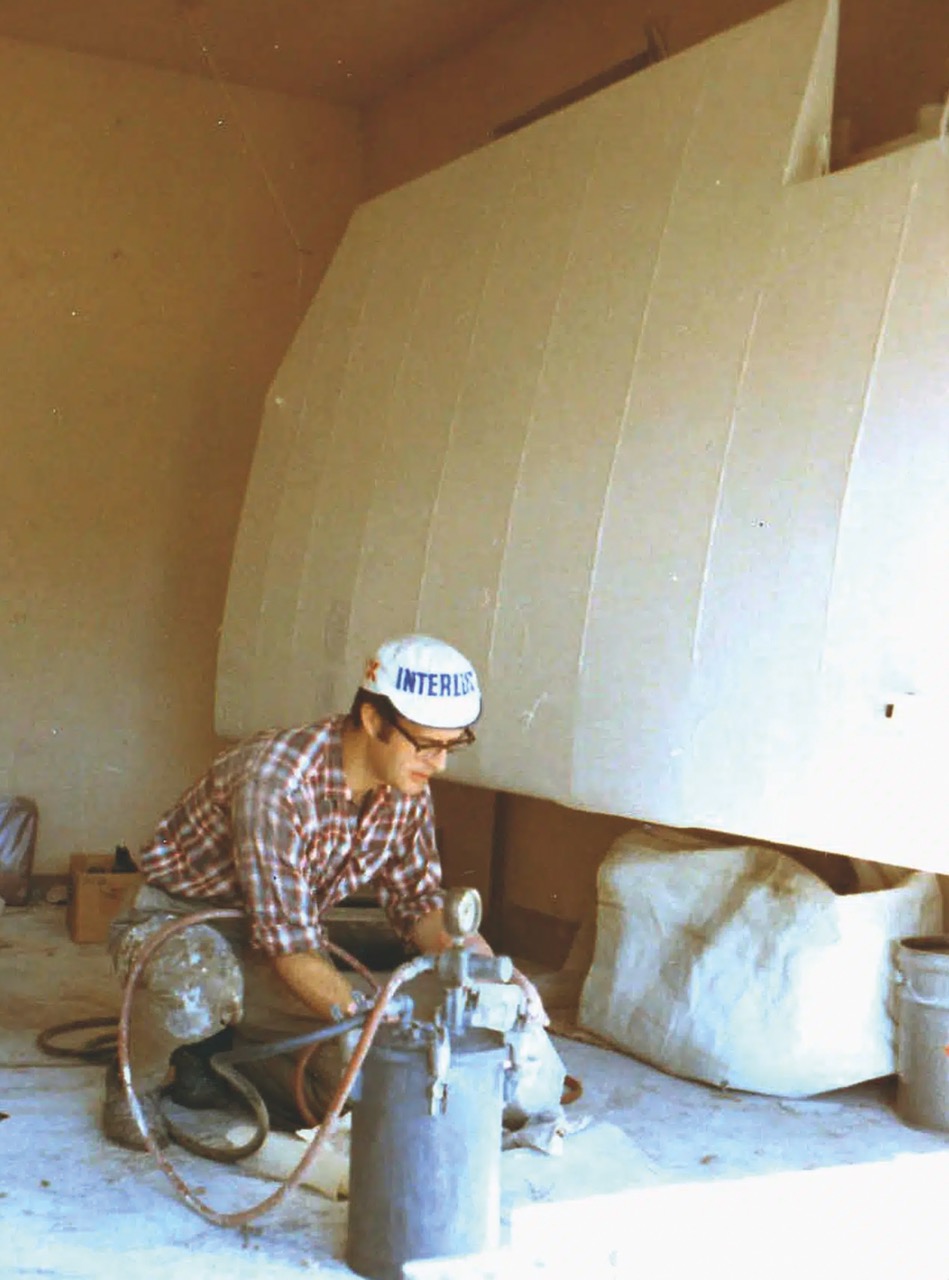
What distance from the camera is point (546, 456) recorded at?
157 inches

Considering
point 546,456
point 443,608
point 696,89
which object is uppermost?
point 696,89

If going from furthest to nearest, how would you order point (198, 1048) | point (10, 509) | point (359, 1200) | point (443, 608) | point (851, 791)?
point (10, 509), point (443, 608), point (198, 1048), point (851, 791), point (359, 1200)

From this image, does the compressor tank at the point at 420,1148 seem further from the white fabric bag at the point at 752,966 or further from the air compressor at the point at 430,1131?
the white fabric bag at the point at 752,966

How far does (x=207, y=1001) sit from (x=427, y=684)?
2.75 ft

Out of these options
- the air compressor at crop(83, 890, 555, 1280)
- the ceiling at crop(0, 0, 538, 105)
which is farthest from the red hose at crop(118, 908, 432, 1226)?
the ceiling at crop(0, 0, 538, 105)

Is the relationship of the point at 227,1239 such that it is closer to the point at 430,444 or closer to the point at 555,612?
the point at 555,612

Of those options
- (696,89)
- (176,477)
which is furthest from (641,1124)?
(176,477)

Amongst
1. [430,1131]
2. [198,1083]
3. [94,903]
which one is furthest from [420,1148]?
[94,903]

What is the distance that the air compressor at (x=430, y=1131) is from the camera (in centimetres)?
247

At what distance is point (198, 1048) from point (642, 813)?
1.19 metres

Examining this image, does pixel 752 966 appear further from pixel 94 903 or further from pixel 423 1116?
pixel 94 903

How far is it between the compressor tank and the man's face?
2.04ft

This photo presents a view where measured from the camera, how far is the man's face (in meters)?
2.94

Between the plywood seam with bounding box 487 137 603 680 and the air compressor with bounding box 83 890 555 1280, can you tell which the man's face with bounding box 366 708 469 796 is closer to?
the air compressor with bounding box 83 890 555 1280
